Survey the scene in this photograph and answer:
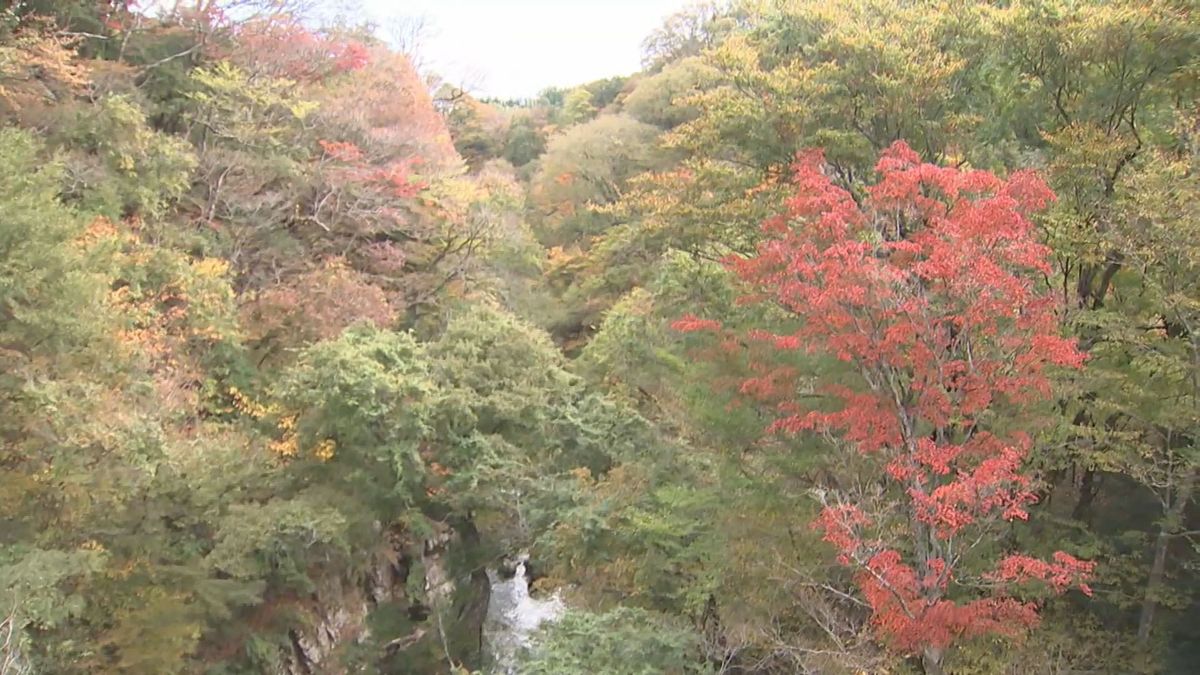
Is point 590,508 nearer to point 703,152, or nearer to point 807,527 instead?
point 807,527

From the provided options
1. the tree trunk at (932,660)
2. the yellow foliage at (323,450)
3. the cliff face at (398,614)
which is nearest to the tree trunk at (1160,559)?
the tree trunk at (932,660)

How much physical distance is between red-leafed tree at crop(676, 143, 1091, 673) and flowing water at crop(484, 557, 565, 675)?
8.32 m

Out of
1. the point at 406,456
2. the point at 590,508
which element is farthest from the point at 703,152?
the point at 406,456

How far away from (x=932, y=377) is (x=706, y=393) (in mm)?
3224

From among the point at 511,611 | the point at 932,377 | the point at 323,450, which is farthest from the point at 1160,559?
the point at 511,611

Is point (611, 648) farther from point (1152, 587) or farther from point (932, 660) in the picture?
point (1152, 587)

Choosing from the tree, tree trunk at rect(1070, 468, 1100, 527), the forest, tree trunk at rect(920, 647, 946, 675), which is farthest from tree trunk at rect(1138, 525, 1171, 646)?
the tree

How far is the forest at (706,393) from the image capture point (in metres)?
7.98

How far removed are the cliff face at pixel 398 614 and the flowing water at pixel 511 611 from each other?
1.60 feet

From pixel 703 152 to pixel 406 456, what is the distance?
6982 millimetres

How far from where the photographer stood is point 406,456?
1277cm

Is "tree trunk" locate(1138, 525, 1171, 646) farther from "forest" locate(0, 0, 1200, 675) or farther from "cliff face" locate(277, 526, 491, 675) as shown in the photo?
"cliff face" locate(277, 526, 491, 675)

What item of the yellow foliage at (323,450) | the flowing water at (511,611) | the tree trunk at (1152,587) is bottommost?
the flowing water at (511,611)

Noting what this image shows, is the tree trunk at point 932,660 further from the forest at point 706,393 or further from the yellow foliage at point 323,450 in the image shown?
the yellow foliage at point 323,450
